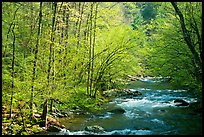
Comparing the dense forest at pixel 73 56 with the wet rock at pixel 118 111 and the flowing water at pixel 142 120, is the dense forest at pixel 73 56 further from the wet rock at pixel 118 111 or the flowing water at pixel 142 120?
the flowing water at pixel 142 120

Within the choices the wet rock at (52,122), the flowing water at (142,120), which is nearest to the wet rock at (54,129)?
the flowing water at (142,120)

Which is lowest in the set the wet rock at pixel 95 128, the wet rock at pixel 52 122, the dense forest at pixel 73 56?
the wet rock at pixel 95 128

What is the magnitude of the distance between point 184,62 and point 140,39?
5.02 metres

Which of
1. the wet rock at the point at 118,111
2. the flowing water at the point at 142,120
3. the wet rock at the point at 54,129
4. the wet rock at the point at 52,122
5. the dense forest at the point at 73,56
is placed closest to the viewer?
the dense forest at the point at 73,56

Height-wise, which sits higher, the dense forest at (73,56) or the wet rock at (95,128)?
the dense forest at (73,56)

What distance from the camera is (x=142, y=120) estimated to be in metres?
15.0

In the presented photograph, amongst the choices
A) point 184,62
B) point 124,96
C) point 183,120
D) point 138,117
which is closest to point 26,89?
point 138,117

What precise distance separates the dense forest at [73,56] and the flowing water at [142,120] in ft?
3.97

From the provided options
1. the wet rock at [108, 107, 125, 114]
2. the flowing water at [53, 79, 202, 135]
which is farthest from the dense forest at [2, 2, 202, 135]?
the flowing water at [53, 79, 202, 135]

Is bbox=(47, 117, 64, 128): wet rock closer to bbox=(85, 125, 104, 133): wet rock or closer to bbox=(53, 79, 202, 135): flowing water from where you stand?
bbox=(53, 79, 202, 135): flowing water

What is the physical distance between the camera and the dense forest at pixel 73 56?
1215 centimetres

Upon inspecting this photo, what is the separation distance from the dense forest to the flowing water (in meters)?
1.21

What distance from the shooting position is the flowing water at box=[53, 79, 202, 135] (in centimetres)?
1271

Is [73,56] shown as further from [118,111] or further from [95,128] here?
[95,128]
